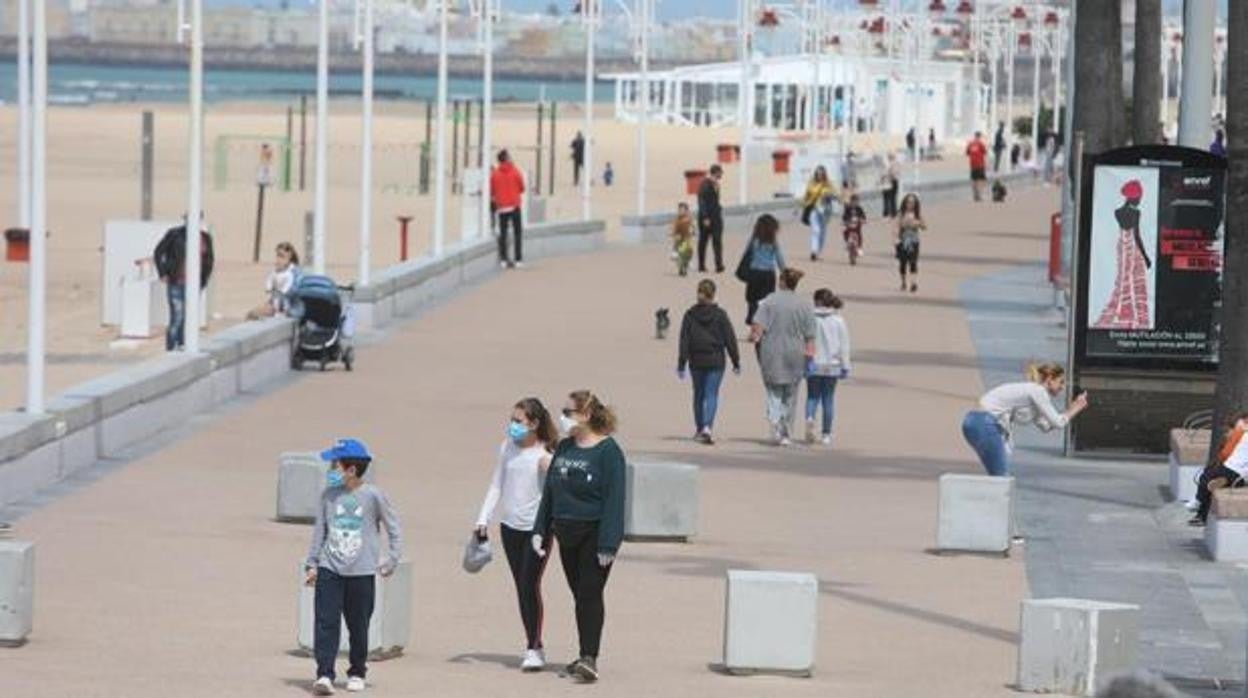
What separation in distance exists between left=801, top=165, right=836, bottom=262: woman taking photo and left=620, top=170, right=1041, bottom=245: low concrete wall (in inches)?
93.4

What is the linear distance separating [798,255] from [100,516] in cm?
3723

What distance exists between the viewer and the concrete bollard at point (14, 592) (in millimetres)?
15820

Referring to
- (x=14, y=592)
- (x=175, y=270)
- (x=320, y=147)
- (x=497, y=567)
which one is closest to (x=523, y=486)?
(x=14, y=592)

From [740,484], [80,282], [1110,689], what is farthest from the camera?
[80,282]

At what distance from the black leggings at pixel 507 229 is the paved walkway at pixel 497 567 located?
12.9 m

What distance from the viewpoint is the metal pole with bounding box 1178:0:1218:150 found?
27.6 meters

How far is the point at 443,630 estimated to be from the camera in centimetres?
1708

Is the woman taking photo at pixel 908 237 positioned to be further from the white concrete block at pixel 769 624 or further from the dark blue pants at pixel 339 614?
the dark blue pants at pixel 339 614

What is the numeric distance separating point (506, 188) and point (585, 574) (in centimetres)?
3569

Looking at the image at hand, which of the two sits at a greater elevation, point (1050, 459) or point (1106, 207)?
point (1106, 207)

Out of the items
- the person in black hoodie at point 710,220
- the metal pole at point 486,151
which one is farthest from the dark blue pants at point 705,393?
the metal pole at point 486,151

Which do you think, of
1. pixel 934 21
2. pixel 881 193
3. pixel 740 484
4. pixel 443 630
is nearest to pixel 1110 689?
pixel 443 630

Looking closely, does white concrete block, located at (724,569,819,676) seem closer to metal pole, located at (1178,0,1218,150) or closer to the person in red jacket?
metal pole, located at (1178,0,1218,150)

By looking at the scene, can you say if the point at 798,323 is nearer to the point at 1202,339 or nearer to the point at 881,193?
the point at 1202,339
